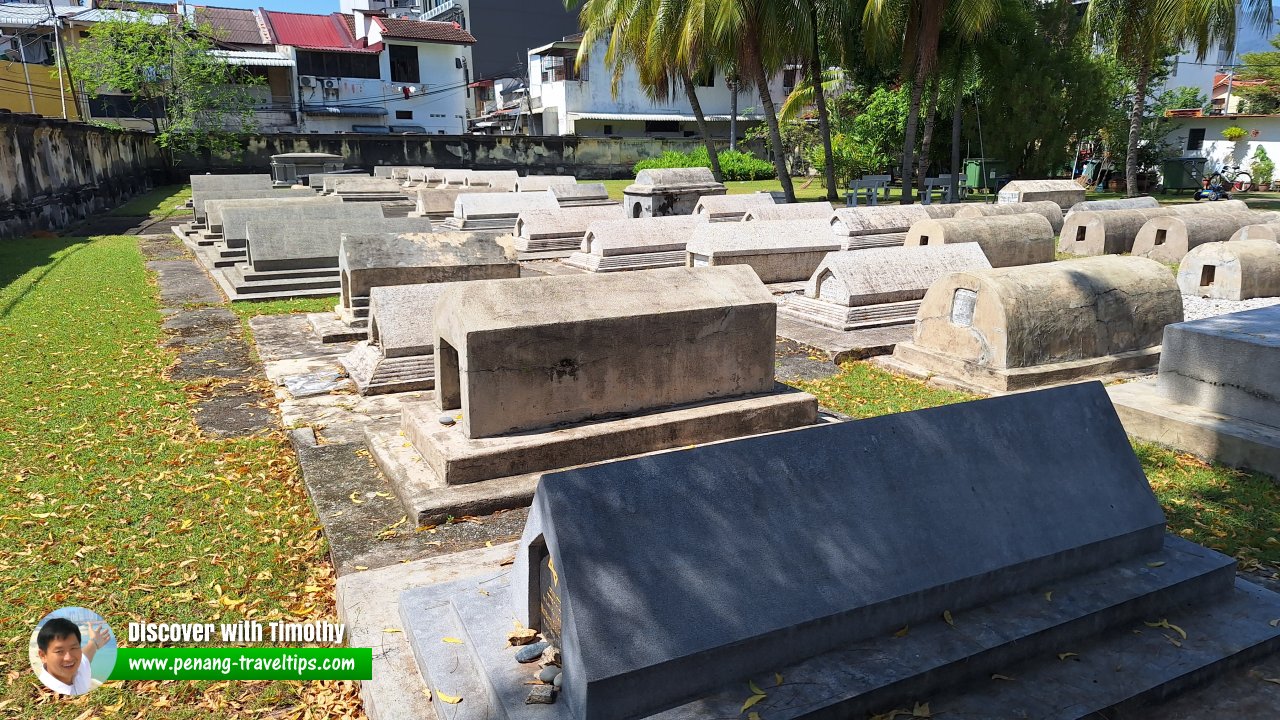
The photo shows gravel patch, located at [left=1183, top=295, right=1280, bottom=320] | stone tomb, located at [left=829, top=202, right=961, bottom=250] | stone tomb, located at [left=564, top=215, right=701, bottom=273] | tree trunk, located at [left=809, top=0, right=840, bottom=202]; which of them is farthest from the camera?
tree trunk, located at [left=809, top=0, right=840, bottom=202]

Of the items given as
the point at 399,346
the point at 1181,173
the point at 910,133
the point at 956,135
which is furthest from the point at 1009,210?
the point at 1181,173

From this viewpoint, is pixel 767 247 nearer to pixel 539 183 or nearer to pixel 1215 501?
pixel 1215 501

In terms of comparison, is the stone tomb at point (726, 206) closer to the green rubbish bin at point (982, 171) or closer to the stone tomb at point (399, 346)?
the stone tomb at point (399, 346)

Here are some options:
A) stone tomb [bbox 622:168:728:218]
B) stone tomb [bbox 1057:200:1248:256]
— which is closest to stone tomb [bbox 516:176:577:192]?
stone tomb [bbox 622:168:728:218]

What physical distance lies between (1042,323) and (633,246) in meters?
7.81

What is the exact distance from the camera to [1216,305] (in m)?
11.0

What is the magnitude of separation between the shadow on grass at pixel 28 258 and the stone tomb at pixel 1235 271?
1543cm

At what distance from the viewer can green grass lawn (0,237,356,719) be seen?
139 inches

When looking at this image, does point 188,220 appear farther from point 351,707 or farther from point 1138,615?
point 1138,615

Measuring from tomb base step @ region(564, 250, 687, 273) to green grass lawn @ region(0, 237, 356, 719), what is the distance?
6.98 meters

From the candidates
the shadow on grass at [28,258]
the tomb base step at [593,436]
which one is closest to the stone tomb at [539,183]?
the shadow on grass at [28,258]

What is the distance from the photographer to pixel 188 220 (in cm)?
2205

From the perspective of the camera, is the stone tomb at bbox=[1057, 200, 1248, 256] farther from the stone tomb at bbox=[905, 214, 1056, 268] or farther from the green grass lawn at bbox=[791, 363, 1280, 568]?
the green grass lawn at bbox=[791, 363, 1280, 568]

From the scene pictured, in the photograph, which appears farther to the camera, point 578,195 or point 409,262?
point 578,195
